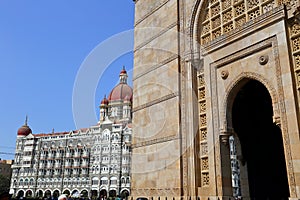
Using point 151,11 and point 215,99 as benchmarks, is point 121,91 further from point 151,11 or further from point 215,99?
point 215,99

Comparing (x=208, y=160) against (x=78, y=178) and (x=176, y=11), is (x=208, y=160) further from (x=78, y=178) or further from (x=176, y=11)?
(x=78, y=178)

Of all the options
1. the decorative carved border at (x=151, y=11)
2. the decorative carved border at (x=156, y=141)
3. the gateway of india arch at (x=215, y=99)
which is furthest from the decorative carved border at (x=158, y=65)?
the decorative carved border at (x=156, y=141)

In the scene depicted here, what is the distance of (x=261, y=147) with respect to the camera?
920 cm

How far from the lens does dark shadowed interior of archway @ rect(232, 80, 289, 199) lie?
28.7 ft

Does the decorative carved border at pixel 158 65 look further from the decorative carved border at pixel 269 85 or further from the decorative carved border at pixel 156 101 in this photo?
the decorative carved border at pixel 269 85


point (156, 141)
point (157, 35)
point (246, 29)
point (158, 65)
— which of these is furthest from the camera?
point (157, 35)

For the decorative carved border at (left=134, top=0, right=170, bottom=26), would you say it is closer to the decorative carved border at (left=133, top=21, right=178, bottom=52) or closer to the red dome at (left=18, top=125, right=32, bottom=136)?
the decorative carved border at (left=133, top=21, right=178, bottom=52)

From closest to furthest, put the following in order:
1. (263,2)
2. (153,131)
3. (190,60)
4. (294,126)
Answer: (294,126)
(263,2)
(190,60)
(153,131)

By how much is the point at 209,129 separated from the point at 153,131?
2118mm

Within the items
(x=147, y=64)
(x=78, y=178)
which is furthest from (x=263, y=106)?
(x=78, y=178)

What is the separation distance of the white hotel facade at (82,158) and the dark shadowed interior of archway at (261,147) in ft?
125

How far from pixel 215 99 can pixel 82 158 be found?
47556mm

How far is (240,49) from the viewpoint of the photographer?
7.18 m

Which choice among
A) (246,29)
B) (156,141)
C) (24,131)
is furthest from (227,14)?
(24,131)
